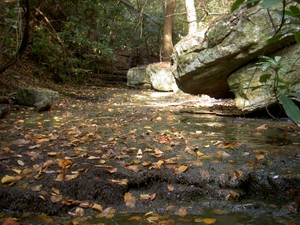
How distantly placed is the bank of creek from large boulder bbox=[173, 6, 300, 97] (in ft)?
7.27

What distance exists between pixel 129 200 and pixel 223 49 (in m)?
4.75

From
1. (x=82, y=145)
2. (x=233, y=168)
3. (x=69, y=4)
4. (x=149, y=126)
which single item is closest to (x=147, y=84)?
(x=69, y=4)

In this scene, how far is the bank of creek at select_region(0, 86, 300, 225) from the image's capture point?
251 centimetres

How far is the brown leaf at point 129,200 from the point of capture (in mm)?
2667

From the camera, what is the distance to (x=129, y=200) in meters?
2.72

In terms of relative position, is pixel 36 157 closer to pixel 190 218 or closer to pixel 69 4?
pixel 190 218

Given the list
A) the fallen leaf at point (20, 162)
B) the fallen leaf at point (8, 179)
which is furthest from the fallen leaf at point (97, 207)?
the fallen leaf at point (20, 162)

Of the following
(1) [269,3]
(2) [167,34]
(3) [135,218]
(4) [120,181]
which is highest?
(2) [167,34]

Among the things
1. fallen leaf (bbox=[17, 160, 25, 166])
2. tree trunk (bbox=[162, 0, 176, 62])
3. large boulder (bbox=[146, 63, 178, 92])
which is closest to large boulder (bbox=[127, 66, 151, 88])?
large boulder (bbox=[146, 63, 178, 92])

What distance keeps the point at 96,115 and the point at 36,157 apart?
3158mm

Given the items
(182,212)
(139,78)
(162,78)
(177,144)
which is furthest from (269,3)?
(139,78)

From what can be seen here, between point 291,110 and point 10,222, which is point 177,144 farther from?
point 291,110

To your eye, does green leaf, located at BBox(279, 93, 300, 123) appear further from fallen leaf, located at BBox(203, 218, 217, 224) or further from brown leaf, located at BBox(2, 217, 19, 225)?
brown leaf, located at BBox(2, 217, 19, 225)

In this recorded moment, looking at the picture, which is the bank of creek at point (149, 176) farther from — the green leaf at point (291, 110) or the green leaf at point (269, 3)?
the green leaf at point (269, 3)
